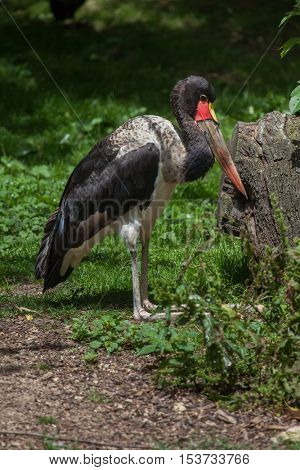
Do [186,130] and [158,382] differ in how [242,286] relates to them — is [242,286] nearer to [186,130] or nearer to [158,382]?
[186,130]

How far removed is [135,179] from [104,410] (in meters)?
1.81

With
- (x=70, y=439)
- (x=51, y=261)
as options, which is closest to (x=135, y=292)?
(x=51, y=261)

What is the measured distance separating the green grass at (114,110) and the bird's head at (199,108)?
506 millimetres

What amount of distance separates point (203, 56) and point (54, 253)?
21.5 feet

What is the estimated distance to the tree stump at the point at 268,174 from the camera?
599cm

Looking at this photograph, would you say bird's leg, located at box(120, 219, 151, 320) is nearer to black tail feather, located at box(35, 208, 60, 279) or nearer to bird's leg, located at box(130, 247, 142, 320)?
bird's leg, located at box(130, 247, 142, 320)

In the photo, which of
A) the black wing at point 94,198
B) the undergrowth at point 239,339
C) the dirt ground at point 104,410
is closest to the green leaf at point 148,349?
the undergrowth at point 239,339

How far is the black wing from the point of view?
6078mm

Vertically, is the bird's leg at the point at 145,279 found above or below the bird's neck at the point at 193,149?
below

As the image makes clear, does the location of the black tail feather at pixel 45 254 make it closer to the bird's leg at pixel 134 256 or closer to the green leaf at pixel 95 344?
the bird's leg at pixel 134 256

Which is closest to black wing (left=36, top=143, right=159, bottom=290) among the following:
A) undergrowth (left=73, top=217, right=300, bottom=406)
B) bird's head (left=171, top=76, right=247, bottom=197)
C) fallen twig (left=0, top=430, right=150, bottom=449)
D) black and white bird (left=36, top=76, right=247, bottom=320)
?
black and white bird (left=36, top=76, right=247, bottom=320)

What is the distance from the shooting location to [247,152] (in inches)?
238
